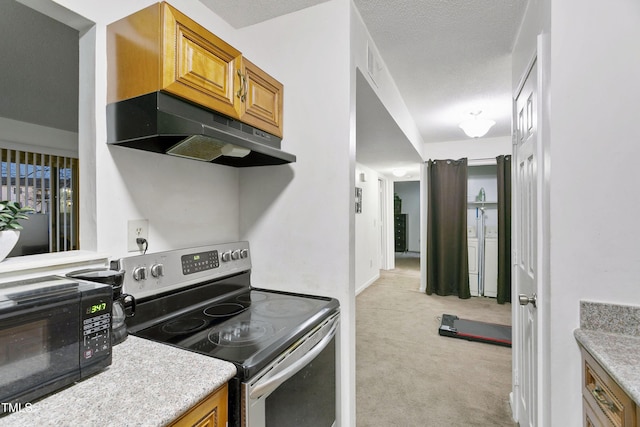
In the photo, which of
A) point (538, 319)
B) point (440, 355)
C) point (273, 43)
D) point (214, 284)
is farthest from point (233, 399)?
point (440, 355)

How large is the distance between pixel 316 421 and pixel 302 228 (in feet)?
2.99

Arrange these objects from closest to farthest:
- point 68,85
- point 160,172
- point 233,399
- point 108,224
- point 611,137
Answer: point 233,399, point 611,137, point 108,224, point 160,172, point 68,85

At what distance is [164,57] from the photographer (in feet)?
3.45

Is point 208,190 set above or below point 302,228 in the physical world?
above

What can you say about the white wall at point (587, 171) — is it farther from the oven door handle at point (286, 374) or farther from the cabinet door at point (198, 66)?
the cabinet door at point (198, 66)

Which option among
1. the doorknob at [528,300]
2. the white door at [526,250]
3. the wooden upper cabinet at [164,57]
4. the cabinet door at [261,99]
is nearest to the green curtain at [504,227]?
the white door at [526,250]

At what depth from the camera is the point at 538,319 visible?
1.30 m

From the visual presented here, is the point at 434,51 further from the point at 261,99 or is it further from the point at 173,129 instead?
the point at 173,129

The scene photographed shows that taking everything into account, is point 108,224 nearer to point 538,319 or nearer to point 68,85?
point 538,319

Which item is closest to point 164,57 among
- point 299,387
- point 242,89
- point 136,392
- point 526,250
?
point 242,89

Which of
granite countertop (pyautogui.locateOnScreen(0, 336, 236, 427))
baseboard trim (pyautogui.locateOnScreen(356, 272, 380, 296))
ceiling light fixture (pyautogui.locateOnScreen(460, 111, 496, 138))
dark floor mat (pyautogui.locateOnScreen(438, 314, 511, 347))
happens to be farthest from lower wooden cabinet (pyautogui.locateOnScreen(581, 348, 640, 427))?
baseboard trim (pyautogui.locateOnScreen(356, 272, 380, 296))

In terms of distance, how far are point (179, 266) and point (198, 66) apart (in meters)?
0.88

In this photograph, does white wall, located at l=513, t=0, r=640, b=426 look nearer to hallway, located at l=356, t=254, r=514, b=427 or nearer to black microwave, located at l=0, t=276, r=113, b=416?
hallway, located at l=356, t=254, r=514, b=427

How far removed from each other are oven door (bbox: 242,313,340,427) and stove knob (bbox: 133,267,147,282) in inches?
26.0
